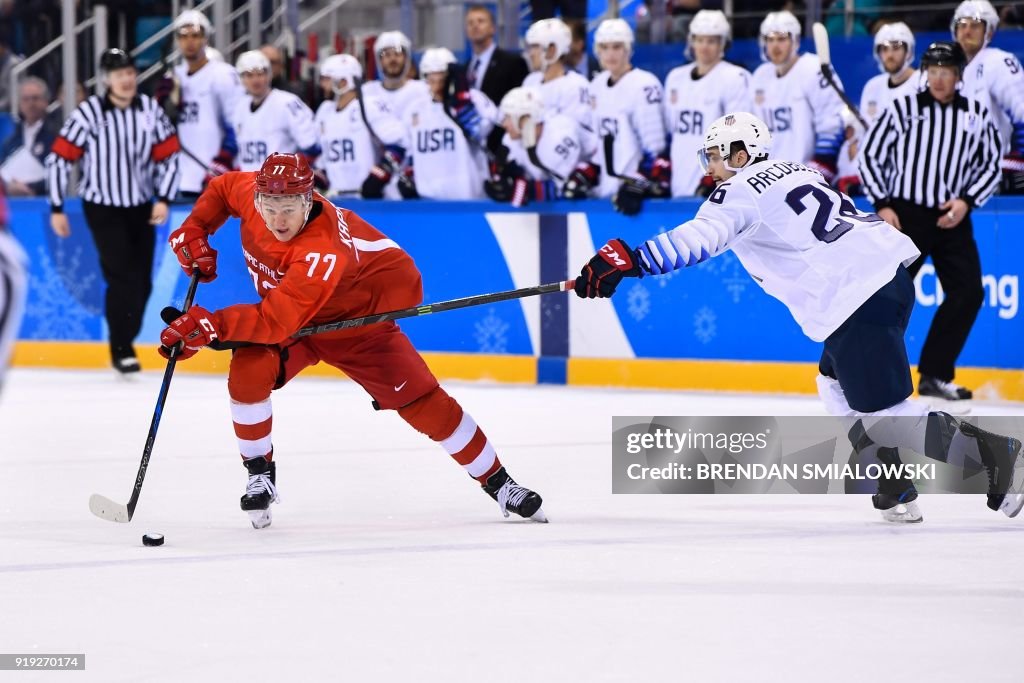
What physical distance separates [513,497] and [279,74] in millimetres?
5491

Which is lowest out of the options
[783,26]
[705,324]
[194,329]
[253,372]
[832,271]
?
[705,324]

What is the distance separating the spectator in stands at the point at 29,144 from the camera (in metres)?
9.80

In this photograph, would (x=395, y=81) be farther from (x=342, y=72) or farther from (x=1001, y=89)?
(x=1001, y=89)

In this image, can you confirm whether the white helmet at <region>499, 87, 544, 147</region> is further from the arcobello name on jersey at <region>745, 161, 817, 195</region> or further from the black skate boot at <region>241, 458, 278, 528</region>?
the black skate boot at <region>241, 458, 278, 528</region>

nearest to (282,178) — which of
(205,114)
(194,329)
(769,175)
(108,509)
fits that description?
(194,329)

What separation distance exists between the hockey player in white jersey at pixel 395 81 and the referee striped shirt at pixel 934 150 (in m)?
2.64

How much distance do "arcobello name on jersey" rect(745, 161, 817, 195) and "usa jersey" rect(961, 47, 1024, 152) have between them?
308 cm

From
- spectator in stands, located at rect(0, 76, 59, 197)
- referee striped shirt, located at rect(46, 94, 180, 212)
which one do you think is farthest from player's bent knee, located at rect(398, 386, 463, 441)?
spectator in stands, located at rect(0, 76, 59, 197)

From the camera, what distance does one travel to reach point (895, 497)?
15.5 feet

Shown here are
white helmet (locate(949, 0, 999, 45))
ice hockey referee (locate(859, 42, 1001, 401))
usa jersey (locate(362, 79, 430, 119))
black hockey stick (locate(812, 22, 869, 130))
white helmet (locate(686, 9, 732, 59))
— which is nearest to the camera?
ice hockey referee (locate(859, 42, 1001, 401))

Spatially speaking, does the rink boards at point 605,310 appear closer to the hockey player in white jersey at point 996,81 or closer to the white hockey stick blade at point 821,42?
the hockey player in white jersey at point 996,81

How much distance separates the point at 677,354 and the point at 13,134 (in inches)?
167

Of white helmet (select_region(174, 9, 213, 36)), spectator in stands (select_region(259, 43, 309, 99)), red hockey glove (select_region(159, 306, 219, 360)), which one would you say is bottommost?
red hockey glove (select_region(159, 306, 219, 360))

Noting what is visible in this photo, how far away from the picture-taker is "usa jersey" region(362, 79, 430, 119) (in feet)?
29.1
